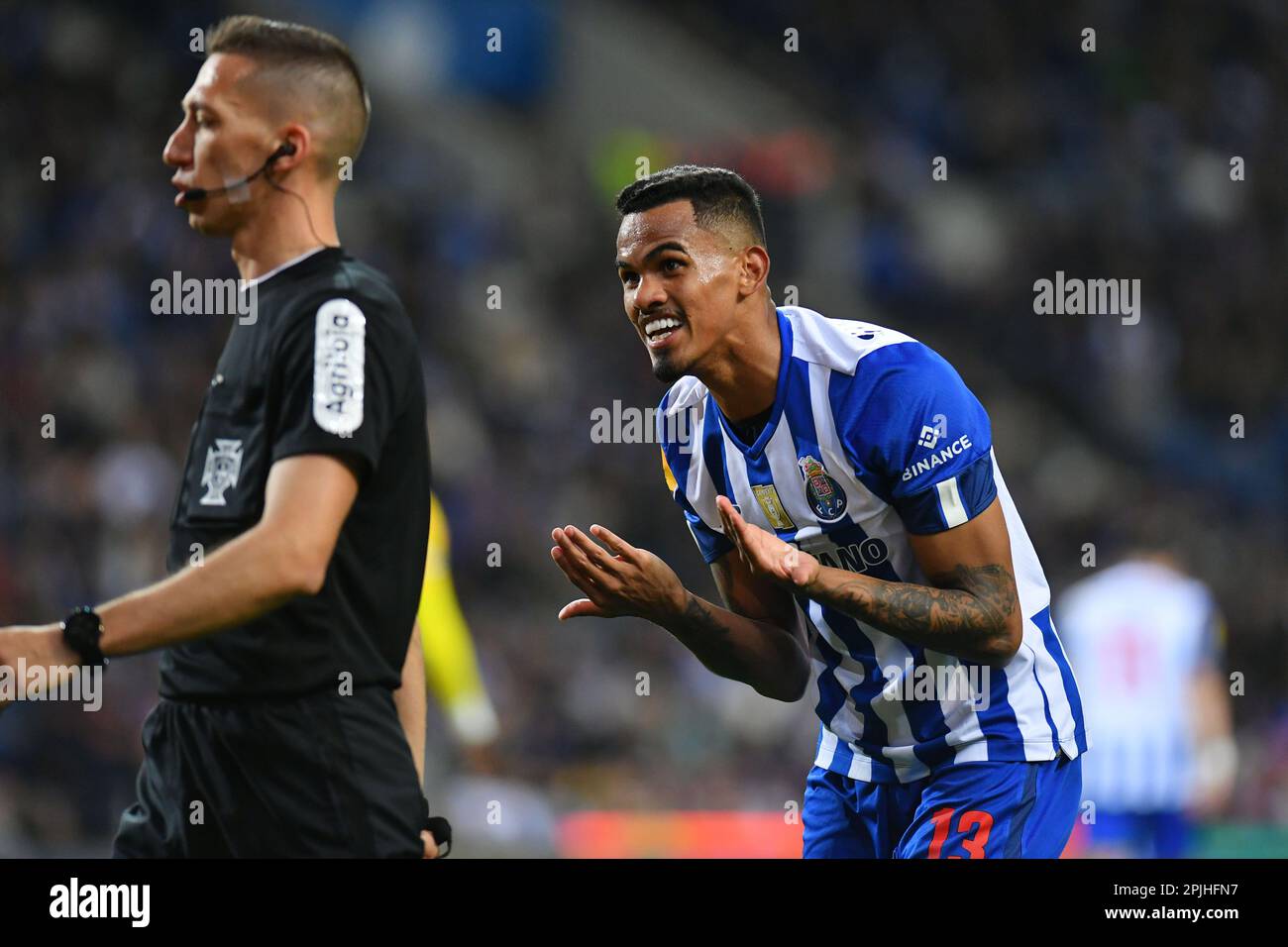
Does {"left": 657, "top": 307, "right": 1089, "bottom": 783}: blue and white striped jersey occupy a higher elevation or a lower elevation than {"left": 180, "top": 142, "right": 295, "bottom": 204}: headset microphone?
lower

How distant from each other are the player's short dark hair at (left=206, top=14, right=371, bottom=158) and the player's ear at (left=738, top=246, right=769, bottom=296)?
1020mm

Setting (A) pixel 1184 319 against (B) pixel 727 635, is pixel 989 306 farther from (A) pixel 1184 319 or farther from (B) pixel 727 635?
(B) pixel 727 635

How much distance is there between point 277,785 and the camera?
2.94 m

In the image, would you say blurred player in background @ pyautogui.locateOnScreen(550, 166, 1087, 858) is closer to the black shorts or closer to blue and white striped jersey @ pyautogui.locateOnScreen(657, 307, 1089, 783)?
blue and white striped jersey @ pyautogui.locateOnScreen(657, 307, 1089, 783)

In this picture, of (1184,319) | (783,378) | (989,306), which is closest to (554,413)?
(989,306)

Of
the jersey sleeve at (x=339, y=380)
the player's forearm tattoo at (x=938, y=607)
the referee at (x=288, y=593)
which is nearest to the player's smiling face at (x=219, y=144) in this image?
the referee at (x=288, y=593)

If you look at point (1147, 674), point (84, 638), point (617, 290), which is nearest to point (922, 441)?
point (84, 638)

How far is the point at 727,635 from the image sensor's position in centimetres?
397

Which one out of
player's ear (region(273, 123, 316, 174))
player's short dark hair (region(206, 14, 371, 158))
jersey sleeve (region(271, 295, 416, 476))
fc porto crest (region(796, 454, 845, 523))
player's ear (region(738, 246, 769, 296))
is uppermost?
player's short dark hair (region(206, 14, 371, 158))

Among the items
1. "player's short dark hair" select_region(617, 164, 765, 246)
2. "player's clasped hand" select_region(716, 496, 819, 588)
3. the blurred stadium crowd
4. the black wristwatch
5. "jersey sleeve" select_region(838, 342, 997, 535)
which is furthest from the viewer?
the blurred stadium crowd

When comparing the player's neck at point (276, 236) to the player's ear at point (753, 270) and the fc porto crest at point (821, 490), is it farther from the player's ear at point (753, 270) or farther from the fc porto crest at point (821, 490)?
the fc porto crest at point (821, 490)

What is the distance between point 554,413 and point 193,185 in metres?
10.2

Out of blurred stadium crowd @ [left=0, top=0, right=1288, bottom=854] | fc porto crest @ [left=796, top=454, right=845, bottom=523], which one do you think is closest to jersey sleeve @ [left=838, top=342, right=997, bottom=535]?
fc porto crest @ [left=796, top=454, right=845, bottom=523]

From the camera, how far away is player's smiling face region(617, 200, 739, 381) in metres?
3.81
